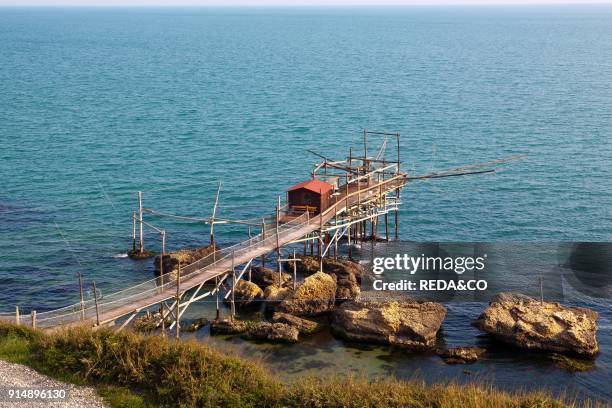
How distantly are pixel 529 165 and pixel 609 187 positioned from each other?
9728 mm

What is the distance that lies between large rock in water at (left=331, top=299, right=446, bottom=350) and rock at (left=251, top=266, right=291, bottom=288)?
275 inches

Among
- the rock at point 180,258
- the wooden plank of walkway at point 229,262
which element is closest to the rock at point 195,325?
the wooden plank of walkway at point 229,262

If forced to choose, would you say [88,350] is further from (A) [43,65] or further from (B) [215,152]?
(A) [43,65]

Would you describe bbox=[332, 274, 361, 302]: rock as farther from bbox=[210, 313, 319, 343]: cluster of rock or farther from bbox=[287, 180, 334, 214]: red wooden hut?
bbox=[287, 180, 334, 214]: red wooden hut

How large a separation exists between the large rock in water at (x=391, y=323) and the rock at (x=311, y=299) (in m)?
2.19

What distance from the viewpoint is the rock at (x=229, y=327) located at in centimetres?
4322

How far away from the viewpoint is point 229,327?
43281 millimetres

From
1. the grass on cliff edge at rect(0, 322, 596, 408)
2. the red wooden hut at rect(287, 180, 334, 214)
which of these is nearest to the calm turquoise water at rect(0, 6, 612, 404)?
the red wooden hut at rect(287, 180, 334, 214)

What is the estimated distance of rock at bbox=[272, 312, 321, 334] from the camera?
43.1 meters

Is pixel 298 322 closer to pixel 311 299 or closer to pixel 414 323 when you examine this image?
pixel 311 299

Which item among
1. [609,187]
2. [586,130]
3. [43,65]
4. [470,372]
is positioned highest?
[43,65]

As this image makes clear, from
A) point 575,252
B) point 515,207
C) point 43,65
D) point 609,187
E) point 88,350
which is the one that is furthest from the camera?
point 43,65

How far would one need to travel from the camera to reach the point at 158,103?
11800cm

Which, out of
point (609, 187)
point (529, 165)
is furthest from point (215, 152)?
point (609, 187)
